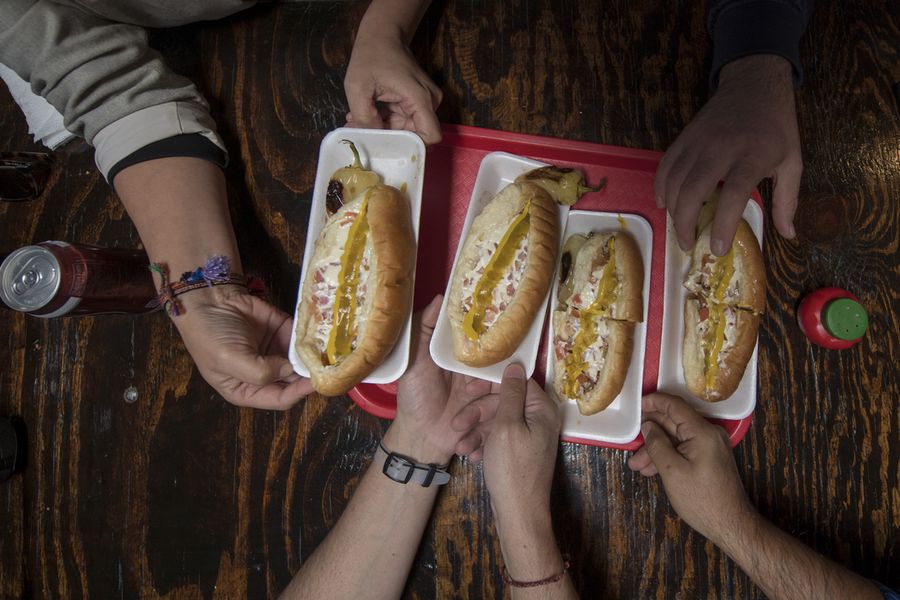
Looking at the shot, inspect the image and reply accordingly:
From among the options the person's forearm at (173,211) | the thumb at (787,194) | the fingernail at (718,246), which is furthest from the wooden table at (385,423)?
the fingernail at (718,246)

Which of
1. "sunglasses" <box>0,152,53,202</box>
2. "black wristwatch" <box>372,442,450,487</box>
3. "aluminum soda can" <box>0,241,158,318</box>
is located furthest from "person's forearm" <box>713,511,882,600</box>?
"sunglasses" <box>0,152,53,202</box>

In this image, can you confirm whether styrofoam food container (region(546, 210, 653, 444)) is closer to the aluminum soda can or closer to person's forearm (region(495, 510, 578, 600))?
person's forearm (region(495, 510, 578, 600))

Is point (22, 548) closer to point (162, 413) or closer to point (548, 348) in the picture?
point (162, 413)

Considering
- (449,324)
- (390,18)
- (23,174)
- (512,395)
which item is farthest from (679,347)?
(23,174)

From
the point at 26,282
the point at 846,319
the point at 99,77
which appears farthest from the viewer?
the point at 846,319

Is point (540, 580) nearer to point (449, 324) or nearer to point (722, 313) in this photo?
point (449, 324)

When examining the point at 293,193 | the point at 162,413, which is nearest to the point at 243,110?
the point at 293,193

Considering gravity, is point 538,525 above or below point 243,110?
below
